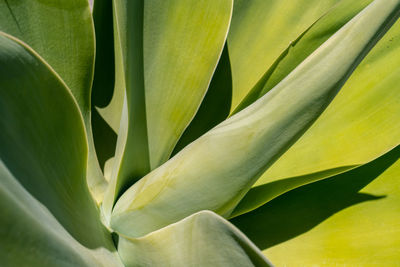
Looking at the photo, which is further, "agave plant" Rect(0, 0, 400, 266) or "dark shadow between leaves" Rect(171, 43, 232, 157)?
"dark shadow between leaves" Rect(171, 43, 232, 157)

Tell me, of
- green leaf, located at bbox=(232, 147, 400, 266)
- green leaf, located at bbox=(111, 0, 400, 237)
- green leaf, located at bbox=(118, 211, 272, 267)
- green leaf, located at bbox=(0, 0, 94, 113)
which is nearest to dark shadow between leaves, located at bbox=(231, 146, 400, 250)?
green leaf, located at bbox=(232, 147, 400, 266)

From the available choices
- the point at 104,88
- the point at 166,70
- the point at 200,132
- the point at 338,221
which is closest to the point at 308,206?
the point at 338,221

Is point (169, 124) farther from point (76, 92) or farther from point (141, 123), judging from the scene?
point (76, 92)

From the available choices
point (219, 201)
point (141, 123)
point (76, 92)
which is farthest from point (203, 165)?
point (76, 92)

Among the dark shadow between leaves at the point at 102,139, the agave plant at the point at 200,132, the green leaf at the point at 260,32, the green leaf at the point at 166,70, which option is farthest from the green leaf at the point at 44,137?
the green leaf at the point at 260,32

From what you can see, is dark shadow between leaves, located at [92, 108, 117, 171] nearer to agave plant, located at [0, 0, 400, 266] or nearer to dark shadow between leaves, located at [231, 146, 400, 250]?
agave plant, located at [0, 0, 400, 266]

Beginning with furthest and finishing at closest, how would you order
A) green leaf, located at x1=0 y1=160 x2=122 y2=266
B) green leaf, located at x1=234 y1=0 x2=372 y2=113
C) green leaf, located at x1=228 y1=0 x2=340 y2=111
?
green leaf, located at x1=228 y1=0 x2=340 y2=111, green leaf, located at x1=234 y1=0 x2=372 y2=113, green leaf, located at x1=0 y1=160 x2=122 y2=266


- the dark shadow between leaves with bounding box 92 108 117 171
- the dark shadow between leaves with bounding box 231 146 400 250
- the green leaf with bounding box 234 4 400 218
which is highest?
the green leaf with bounding box 234 4 400 218
